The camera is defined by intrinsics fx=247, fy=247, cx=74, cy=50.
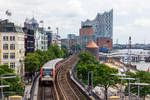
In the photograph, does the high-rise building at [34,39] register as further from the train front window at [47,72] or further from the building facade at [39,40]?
the train front window at [47,72]

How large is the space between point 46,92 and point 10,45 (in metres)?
23.8

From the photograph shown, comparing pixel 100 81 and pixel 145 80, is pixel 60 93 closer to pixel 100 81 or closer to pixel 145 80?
pixel 100 81

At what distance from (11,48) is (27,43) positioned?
24.1 meters

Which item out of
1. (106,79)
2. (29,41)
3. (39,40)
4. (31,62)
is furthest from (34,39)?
(106,79)

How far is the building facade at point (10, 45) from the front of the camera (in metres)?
61.9

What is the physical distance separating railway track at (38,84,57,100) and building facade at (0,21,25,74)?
56.8 ft

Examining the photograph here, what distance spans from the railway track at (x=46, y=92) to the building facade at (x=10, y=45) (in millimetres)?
17301

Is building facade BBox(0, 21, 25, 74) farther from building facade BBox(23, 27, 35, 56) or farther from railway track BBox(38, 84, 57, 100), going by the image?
building facade BBox(23, 27, 35, 56)

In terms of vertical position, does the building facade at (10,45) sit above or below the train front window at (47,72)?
above

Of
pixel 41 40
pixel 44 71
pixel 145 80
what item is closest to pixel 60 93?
pixel 44 71

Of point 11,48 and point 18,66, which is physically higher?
point 11,48

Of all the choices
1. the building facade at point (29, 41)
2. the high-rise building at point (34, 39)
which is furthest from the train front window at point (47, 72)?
the high-rise building at point (34, 39)

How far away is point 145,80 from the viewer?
5375 cm

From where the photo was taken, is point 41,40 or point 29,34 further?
point 41,40
